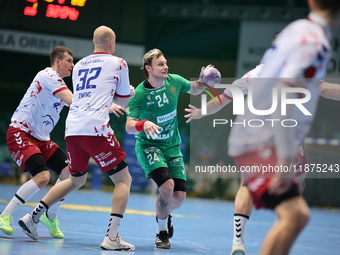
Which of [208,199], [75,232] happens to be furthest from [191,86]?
[208,199]

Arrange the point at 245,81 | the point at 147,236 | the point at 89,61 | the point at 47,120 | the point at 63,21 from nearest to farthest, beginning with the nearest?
the point at 245,81 < the point at 89,61 < the point at 47,120 < the point at 147,236 < the point at 63,21

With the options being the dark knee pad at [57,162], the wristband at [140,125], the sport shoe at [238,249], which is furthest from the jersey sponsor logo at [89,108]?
the sport shoe at [238,249]

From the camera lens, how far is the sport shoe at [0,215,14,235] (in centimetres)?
500

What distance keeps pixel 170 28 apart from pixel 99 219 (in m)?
10.2

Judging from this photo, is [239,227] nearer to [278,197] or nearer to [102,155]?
[102,155]

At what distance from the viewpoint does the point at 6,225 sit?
16.5 feet

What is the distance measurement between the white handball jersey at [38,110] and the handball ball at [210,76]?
5.29 ft

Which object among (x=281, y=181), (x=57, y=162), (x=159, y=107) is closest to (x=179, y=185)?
(x=159, y=107)

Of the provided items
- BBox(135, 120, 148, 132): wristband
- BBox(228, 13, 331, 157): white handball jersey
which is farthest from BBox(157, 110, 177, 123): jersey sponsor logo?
BBox(228, 13, 331, 157): white handball jersey

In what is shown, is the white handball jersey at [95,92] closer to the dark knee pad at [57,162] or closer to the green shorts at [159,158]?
the green shorts at [159,158]

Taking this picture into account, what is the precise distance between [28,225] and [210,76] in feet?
7.99

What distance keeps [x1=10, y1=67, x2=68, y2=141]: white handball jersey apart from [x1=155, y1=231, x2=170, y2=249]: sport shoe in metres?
1.69

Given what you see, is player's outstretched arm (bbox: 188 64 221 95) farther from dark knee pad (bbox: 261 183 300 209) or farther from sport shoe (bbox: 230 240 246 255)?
dark knee pad (bbox: 261 183 300 209)

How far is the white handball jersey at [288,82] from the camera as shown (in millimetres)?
2436
